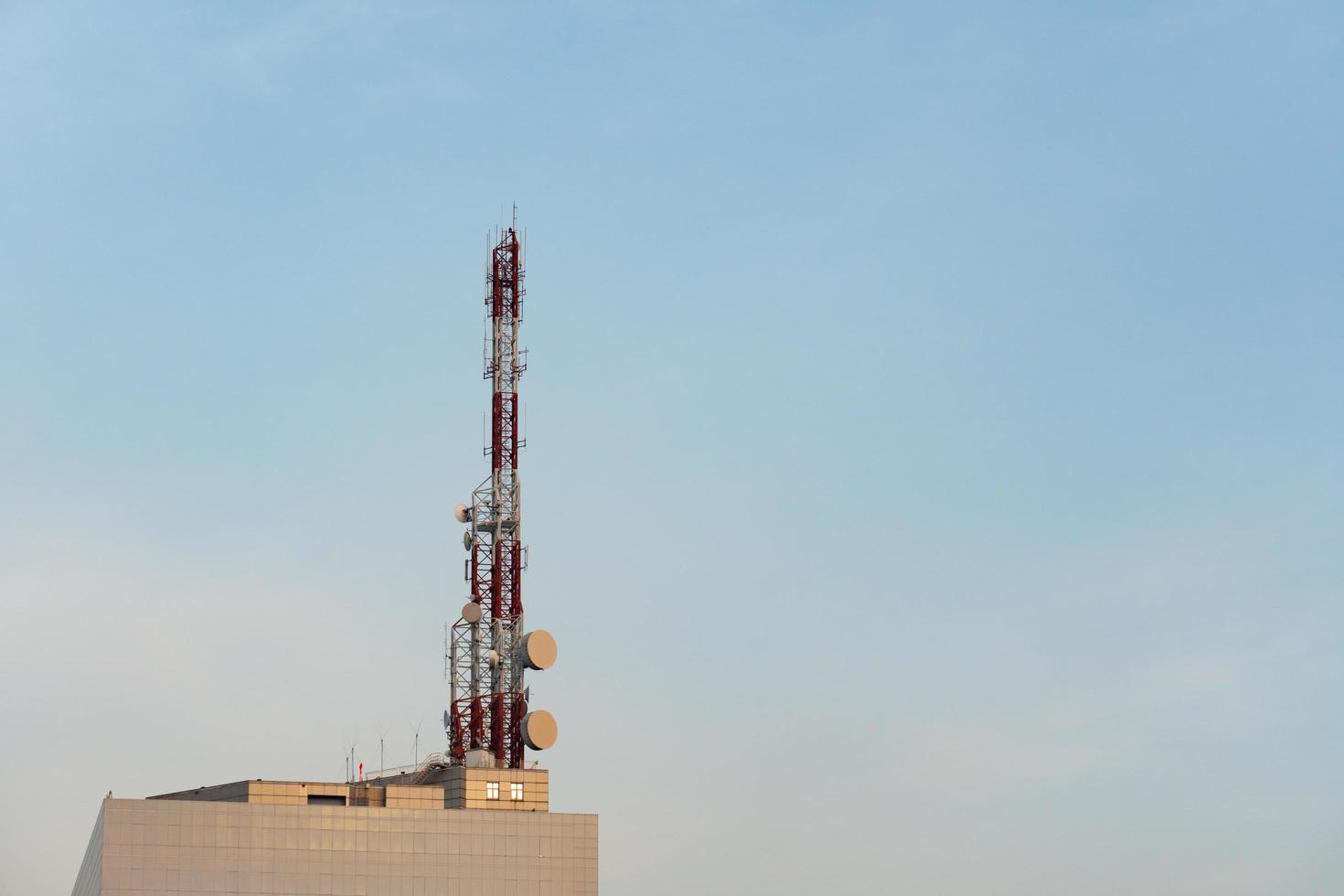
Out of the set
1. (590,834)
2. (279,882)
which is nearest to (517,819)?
(590,834)

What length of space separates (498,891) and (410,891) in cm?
803

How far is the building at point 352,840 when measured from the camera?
7101 inches

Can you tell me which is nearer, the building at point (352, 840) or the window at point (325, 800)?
the building at point (352, 840)

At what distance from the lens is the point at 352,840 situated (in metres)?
186

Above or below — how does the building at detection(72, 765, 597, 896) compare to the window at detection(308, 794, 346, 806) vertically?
below

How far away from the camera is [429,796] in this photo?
193375mm

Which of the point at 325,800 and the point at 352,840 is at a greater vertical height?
the point at 325,800

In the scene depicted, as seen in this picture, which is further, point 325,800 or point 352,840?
point 325,800

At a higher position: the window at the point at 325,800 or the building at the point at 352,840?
the window at the point at 325,800

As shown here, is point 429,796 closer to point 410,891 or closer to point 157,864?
point 410,891

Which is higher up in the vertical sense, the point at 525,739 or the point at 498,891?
the point at 525,739

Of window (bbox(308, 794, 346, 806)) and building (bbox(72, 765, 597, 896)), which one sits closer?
building (bbox(72, 765, 597, 896))

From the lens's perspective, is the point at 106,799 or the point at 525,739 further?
the point at 525,739

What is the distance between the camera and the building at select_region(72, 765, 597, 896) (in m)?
180
